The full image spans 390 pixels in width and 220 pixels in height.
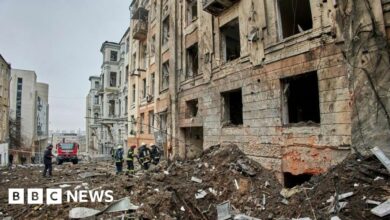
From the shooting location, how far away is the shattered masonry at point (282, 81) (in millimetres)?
6316

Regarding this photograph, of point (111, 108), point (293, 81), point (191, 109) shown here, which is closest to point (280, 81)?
point (293, 81)

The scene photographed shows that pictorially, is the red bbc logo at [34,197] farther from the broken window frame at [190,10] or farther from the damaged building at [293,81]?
the broken window frame at [190,10]

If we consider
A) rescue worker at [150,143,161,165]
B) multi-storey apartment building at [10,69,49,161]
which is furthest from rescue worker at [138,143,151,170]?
multi-storey apartment building at [10,69,49,161]

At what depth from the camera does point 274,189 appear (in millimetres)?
8297

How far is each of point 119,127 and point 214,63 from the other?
20166 mm

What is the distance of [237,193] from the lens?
857 cm

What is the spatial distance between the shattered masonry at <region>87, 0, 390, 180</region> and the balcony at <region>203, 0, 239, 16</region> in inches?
1.7

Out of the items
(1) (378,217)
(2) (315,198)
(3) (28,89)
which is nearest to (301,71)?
(2) (315,198)

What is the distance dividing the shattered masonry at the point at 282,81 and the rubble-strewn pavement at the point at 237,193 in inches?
21.4

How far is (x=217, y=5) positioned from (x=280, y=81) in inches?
184

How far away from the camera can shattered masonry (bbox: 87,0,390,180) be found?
6316 millimetres

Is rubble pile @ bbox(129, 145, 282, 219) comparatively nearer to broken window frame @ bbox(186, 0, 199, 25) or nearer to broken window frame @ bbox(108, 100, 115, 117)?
broken window frame @ bbox(186, 0, 199, 25)

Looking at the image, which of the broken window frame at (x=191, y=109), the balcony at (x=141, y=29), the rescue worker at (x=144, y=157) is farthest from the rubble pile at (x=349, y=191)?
the balcony at (x=141, y=29)

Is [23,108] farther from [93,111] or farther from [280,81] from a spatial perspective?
[280,81]
